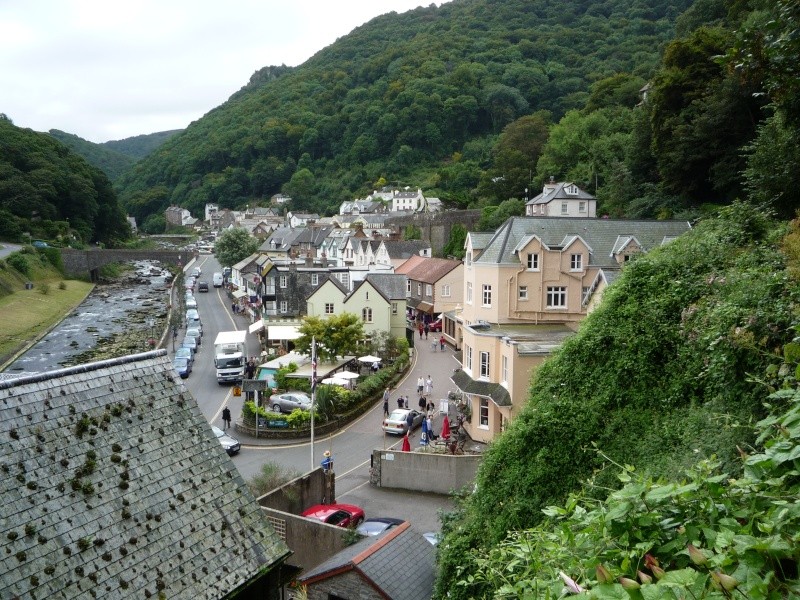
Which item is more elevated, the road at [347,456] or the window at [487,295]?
the window at [487,295]

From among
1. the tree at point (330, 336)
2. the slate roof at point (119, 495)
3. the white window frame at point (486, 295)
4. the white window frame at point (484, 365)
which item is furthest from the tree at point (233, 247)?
the slate roof at point (119, 495)

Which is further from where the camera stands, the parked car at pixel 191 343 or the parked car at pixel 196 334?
the parked car at pixel 196 334

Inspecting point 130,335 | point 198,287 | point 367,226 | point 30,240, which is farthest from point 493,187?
point 30,240

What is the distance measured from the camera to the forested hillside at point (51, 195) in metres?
95.8

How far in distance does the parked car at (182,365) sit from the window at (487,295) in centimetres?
1861

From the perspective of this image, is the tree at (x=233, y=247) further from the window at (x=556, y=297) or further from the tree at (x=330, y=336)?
the window at (x=556, y=297)

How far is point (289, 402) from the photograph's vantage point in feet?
95.2

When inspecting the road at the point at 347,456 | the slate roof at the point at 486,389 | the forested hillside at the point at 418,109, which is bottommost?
the road at the point at 347,456

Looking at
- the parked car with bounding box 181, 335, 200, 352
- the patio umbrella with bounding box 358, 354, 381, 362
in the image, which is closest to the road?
the patio umbrella with bounding box 358, 354, 381, 362

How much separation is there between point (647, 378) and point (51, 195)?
360ft

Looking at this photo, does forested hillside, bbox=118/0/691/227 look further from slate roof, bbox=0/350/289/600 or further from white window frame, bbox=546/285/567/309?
slate roof, bbox=0/350/289/600

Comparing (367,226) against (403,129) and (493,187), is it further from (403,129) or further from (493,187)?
(403,129)

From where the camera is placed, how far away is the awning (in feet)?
133

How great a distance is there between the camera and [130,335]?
54.9 metres
